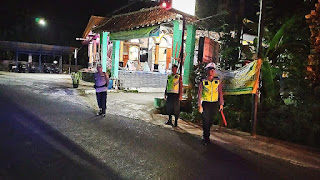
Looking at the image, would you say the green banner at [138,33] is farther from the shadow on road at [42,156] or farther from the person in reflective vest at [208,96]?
the shadow on road at [42,156]

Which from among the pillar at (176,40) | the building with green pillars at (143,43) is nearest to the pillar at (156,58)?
the building with green pillars at (143,43)

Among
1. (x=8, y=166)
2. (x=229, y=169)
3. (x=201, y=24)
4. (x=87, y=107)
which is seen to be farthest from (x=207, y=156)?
(x=201, y=24)

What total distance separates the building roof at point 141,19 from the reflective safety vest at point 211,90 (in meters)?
4.59

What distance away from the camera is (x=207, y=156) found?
5.05m

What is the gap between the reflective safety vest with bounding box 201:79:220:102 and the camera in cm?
Result: 579

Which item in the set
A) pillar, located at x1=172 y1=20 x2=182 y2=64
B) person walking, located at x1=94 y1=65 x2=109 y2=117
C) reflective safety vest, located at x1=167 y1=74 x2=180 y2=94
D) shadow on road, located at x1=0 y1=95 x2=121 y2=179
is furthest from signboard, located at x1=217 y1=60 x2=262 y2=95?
shadow on road, located at x1=0 y1=95 x2=121 y2=179

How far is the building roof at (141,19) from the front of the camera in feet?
34.9

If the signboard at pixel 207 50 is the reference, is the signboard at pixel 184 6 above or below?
above

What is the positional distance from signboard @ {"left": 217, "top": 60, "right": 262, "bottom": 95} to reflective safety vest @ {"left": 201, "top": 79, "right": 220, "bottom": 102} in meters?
1.51

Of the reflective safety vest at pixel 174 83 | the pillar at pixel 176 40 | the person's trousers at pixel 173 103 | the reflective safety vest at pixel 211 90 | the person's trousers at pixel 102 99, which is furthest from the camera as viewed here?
the pillar at pixel 176 40

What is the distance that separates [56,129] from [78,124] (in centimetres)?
78

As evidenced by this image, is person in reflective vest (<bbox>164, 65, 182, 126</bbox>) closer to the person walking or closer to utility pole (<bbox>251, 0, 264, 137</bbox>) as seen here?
utility pole (<bbox>251, 0, 264, 137</bbox>)

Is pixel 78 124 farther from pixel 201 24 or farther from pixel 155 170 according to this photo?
pixel 201 24

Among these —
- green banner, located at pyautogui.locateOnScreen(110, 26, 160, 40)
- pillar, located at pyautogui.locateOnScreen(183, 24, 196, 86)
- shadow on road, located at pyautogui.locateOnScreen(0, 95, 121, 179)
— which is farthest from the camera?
green banner, located at pyautogui.locateOnScreen(110, 26, 160, 40)
